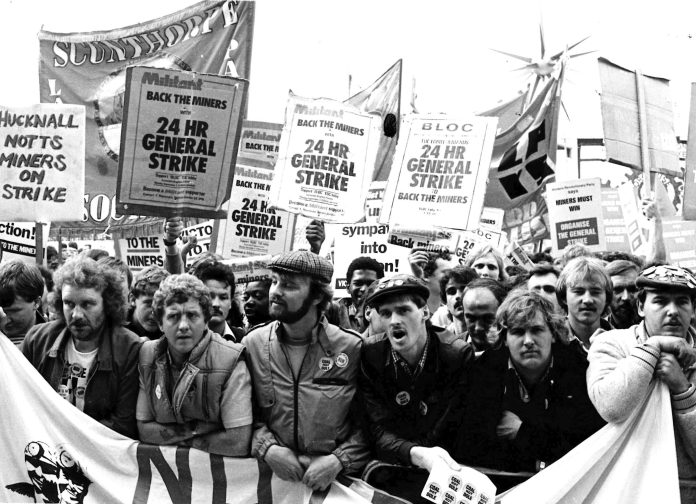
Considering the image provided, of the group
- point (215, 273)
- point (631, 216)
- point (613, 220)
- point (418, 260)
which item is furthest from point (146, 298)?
point (613, 220)

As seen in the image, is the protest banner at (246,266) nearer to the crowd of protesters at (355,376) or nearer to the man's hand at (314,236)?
the man's hand at (314,236)

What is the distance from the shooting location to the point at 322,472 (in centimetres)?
510

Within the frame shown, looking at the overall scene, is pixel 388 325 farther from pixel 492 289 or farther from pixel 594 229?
pixel 594 229

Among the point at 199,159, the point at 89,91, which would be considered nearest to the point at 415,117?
the point at 199,159

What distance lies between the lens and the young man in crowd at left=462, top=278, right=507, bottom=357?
6.48 m

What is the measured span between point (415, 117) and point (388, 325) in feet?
15.3

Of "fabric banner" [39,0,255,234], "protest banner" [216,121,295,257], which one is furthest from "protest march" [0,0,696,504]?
"fabric banner" [39,0,255,234]

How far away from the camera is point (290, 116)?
8953mm

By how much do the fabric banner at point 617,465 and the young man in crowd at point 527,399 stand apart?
0.15 m

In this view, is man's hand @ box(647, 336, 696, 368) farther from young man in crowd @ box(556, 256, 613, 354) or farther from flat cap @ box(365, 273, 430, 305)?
young man in crowd @ box(556, 256, 613, 354)

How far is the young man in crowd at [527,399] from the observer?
5000mm

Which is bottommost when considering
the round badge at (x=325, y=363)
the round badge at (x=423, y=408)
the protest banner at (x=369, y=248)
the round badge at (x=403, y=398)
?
the round badge at (x=423, y=408)

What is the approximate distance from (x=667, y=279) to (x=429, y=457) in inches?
57.2

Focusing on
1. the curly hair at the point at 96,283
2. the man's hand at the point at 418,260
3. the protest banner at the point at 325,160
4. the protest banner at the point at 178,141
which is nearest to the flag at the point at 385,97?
the protest banner at the point at 325,160
